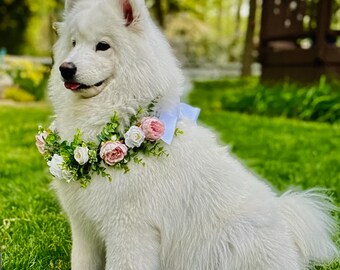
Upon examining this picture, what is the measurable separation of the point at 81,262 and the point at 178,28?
86.4 feet

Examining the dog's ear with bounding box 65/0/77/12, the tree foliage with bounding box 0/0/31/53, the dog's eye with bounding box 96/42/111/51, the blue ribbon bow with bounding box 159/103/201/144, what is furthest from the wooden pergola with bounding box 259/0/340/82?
the tree foliage with bounding box 0/0/31/53

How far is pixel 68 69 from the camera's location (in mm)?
2123

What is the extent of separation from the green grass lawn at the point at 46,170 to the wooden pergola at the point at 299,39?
2.31 metres

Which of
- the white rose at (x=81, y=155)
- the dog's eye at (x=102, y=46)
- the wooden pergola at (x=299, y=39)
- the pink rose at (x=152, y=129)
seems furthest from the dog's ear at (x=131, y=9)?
the wooden pergola at (x=299, y=39)

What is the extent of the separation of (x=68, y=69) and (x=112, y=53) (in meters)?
0.18

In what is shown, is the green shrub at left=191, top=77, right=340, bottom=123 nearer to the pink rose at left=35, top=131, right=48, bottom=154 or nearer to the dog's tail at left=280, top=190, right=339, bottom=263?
the dog's tail at left=280, top=190, right=339, bottom=263

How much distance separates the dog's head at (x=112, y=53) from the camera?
7.07 ft

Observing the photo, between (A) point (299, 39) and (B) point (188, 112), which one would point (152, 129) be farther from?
(A) point (299, 39)

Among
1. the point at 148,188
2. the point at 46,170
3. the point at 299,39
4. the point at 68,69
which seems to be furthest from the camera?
the point at 299,39

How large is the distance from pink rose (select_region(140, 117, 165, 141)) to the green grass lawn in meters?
1.00

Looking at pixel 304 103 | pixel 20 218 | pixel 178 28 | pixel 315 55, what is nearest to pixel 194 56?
pixel 178 28

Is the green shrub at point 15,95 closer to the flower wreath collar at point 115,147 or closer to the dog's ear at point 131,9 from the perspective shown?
the flower wreath collar at point 115,147

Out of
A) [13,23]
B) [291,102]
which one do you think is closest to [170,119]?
[291,102]

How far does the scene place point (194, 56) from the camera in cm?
2528
